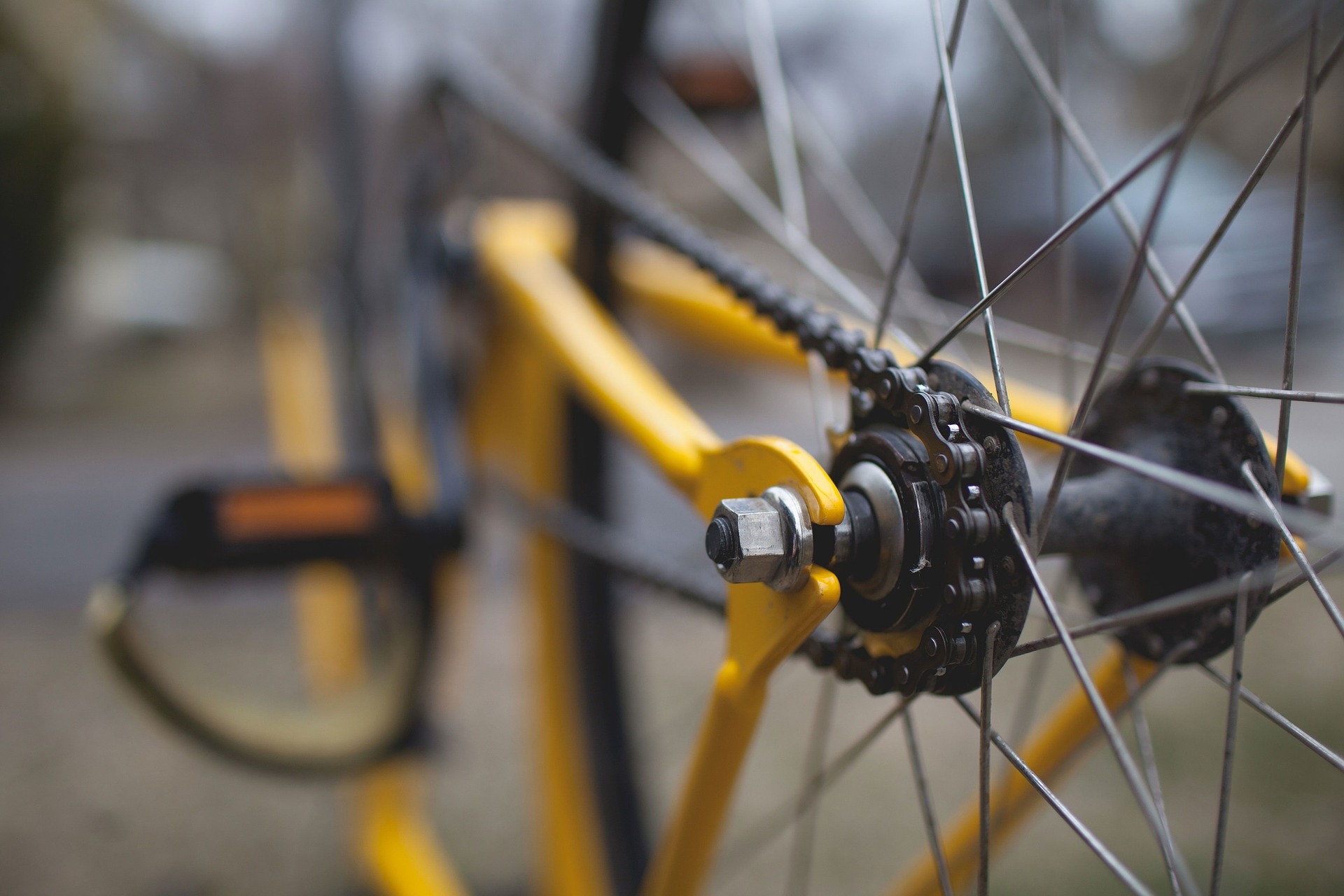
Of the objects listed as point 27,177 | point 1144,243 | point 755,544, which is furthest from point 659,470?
point 27,177

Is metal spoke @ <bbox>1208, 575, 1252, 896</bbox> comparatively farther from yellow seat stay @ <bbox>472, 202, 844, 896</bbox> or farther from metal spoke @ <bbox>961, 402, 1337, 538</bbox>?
yellow seat stay @ <bbox>472, 202, 844, 896</bbox>

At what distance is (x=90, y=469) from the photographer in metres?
3.09

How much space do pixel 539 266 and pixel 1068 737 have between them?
55cm

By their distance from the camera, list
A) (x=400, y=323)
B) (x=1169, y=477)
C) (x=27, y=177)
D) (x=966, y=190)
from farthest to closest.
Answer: (x=27, y=177) < (x=400, y=323) < (x=966, y=190) < (x=1169, y=477)

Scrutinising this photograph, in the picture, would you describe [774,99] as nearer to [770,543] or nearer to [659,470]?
[659,470]

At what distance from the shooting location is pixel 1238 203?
365mm

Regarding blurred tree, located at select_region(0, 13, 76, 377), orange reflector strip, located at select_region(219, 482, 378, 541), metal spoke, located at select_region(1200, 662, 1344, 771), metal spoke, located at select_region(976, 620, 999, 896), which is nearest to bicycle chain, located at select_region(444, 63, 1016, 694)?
metal spoke, located at select_region(976, 620, 999, 896)

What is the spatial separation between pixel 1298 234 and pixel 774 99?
42 centimetres

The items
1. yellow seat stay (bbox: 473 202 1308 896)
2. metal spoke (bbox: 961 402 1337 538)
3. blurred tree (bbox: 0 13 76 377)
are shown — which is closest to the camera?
metal spoke (bbox: 961 402 1337 538)

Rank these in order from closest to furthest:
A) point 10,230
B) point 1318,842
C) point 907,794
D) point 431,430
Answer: point 431,430 → point 1318,842 → point 907,794 → point 10,230

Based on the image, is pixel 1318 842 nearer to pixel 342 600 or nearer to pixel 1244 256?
pixel 342 600

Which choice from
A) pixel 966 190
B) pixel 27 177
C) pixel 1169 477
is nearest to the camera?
pixel 1169 477

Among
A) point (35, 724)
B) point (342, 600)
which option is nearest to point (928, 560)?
point (342, 600)

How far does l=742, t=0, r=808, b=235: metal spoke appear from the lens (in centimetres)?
67
